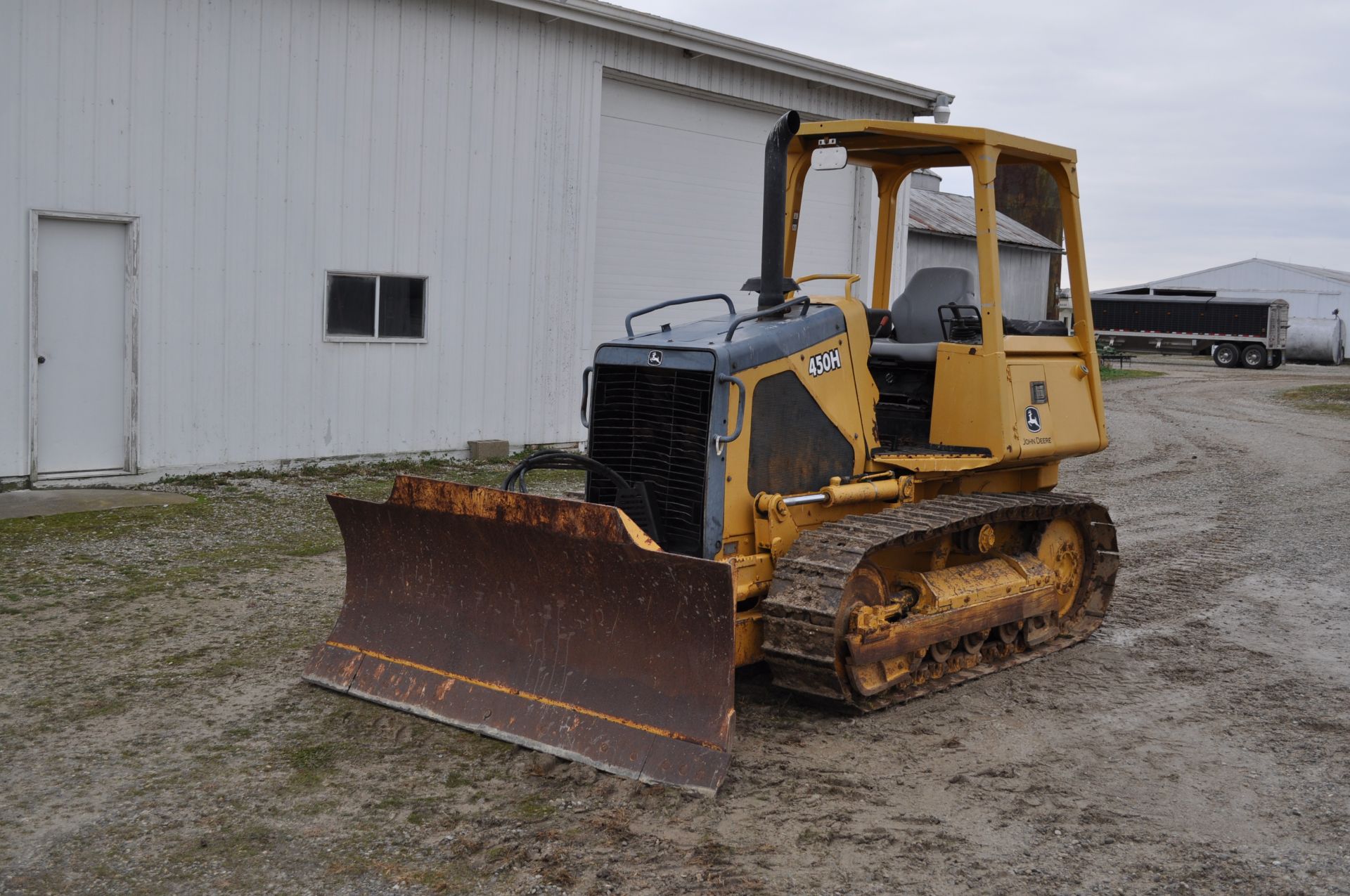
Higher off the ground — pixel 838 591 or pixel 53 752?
pixel 838 591

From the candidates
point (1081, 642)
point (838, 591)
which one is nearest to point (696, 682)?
point (838, 591)

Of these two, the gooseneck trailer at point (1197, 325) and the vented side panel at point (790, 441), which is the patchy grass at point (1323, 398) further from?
the vented side panel at point (790, 441)

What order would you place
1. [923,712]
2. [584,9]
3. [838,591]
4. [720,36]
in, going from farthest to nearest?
1. [720,36]
2. [584,9]
3. [923,712]
4. [838,591]

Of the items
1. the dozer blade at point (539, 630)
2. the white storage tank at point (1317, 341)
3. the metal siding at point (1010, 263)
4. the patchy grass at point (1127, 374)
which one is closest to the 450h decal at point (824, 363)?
the dozer blade at point (539, 630)

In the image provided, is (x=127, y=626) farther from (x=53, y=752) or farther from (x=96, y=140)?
(x=96, y=140)

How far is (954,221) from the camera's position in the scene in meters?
27.5

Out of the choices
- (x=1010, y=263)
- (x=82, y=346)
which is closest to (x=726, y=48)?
(x=82, y=346)

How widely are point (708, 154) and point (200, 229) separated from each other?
6683 mm

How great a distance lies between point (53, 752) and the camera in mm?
5113

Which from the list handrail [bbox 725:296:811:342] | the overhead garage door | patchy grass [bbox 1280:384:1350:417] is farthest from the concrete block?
patchy grass [bbox 1280:384:1350:417]

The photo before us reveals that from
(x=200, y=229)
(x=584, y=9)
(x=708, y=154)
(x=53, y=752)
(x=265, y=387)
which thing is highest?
(x=584, y=9)

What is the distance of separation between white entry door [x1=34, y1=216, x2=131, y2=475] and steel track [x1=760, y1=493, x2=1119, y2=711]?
24.6 ft

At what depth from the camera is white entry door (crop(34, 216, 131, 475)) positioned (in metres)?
10.6

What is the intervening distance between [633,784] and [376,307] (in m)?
8.79
